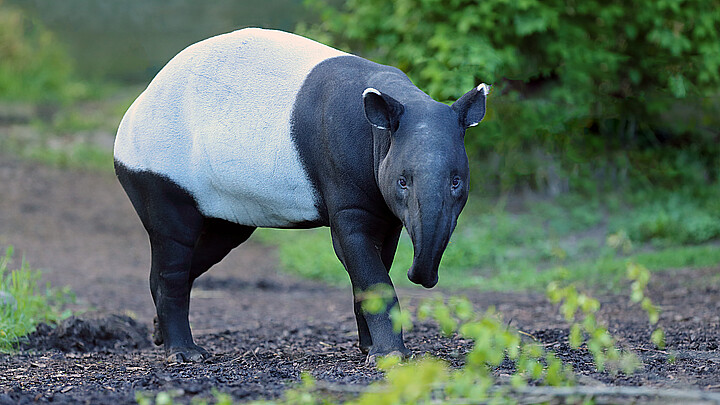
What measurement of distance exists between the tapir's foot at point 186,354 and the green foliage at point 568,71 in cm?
420

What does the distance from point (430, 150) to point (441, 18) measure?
581cm

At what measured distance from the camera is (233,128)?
4.13 metres

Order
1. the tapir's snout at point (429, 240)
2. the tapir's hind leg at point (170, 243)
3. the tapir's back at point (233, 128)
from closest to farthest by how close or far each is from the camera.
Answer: the tapir's snout at point (429, 240), the tapir's back at point (233, 128), the tapir's hind leg at point (170, 243)

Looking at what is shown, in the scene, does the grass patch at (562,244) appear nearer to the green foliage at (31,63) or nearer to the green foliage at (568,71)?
the green foliage at (568,71)

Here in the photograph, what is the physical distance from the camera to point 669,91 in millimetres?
10125

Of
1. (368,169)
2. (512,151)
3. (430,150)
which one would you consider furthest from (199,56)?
(512,151)

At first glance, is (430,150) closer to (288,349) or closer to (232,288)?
(288,349)

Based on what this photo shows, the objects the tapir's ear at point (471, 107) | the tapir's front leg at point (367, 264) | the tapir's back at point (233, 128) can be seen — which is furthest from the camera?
the tapir's back at point (233, 128)

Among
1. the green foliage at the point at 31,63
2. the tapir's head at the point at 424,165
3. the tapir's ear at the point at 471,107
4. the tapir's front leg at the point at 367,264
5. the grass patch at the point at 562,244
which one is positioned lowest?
the grass patch at the point at 562,244

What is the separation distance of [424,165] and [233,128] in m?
1.14

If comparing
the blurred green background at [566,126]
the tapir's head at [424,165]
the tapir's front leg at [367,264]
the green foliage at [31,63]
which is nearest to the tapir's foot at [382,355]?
the tapir's front leg at [367,264]

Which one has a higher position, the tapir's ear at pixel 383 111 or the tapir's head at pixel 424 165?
the tapir's ear at pixel 383 111

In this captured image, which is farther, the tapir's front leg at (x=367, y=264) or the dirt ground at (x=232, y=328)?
the tapir's front leg at (x=367, y=264)

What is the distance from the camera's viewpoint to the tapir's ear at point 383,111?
3.53 meters
